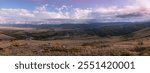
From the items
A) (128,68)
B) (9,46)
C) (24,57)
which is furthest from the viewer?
(9,46)

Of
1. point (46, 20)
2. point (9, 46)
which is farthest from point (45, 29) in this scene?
point (9, 46)

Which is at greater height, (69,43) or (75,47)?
(69,43)

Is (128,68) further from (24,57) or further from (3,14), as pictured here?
(3,14)

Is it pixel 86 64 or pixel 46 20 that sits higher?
pixel 46 20

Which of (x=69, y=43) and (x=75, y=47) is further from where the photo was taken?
(x=69, y=43)

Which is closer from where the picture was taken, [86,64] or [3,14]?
[86,64]

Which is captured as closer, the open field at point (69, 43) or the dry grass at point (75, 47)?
the dry grass at point (75, 47)

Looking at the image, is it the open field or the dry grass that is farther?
the open field

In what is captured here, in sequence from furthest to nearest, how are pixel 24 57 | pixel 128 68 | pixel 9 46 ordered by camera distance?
pixel 9 46 → pixel 24 57 → pixel 128 68
